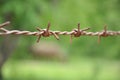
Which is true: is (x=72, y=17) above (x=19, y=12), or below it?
above

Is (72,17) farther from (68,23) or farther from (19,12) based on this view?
(19,12)

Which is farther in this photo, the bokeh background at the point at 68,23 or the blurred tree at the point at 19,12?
the bokeh background at the point at 68,23

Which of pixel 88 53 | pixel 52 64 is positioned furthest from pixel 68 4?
pixel 52 64

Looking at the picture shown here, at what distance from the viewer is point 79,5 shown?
662cm

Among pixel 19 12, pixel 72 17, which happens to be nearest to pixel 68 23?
pixel 72 17

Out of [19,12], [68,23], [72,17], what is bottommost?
[19,12]

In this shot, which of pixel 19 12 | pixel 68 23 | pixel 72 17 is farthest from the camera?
pixel 72 17

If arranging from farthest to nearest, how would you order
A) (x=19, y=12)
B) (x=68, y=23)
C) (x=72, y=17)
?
(x=72, y=17), (x=68, y=23), (x=19, y=12)

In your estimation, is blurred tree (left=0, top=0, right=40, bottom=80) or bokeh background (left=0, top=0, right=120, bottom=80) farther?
bokeh background (left=0, top=0, right=120, bottom=80)

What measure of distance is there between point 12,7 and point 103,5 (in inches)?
54.2

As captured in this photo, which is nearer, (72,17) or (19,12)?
(19,12)

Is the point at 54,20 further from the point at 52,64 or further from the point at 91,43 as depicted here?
the point at 52,64

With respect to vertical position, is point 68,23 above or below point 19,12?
above

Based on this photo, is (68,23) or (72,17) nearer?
(68,23)
